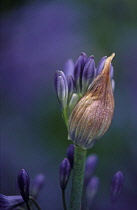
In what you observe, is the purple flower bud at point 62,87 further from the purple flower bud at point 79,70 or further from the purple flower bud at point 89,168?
the purple flower bud at point 89,168

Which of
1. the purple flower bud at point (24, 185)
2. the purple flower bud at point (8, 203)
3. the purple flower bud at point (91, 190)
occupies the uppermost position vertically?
the purple flower bud at point (24, 185)

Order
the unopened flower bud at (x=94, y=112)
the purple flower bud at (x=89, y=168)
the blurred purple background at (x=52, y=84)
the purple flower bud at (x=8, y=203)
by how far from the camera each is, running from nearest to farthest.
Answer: the unopened flower bud at (x=94, y=112) < the purple flower bud at (x=8, y=203) < the purple flower bud at (x=89, y=168) < the blurred purple background at (x=52, y=84)

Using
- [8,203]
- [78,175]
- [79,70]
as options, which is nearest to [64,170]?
[78,175]

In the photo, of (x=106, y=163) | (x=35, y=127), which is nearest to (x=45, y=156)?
(x=35, y=127)

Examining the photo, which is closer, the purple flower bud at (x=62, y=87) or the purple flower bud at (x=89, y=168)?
the purple flower bud at (x=62, y=87)

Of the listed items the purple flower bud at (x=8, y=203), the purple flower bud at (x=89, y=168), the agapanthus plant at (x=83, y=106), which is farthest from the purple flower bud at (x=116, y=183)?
the purple flower bud at (x=8, y=203)

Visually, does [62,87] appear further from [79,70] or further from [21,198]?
[21,198]

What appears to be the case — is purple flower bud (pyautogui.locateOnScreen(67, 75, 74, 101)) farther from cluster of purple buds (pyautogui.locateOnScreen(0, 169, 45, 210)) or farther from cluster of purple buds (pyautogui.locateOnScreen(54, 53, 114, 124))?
cluster of purple buds (pyautogui.locateOnScreen(0, 169, 45, 210))
